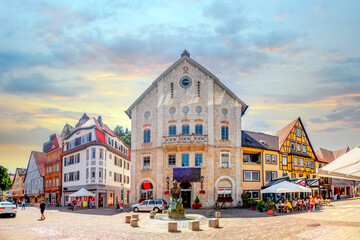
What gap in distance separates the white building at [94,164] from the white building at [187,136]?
8.89m

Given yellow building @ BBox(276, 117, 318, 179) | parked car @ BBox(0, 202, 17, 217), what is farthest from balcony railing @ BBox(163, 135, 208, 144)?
Result: parked car @ BBox(0, 202, 17, 217)

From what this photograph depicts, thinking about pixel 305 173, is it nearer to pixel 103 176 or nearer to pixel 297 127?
pixel 297 127

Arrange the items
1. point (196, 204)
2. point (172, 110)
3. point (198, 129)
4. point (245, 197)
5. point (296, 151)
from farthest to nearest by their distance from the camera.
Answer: point (296, 151), point (172, 110), point (198, 129), point (245, 197), point (196, 204)

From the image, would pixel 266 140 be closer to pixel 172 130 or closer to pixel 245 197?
pixel 245 197

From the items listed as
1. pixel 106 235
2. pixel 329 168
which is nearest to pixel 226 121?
pixel 106 235

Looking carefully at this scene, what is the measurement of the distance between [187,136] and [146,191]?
9.18 meters

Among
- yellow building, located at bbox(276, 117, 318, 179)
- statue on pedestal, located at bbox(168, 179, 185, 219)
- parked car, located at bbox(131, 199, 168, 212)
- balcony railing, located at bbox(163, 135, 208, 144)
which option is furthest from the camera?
yellow building, located at bbox(276, 117, 318, 179)

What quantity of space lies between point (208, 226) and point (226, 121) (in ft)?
79.1

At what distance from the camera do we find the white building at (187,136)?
44438mm

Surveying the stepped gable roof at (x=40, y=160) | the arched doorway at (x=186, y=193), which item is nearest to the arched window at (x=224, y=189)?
the arched doorway at (x=186, y=193)

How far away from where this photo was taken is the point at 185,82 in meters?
48.0

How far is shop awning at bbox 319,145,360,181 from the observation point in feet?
39.6

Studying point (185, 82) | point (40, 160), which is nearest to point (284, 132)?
point (185, 82)

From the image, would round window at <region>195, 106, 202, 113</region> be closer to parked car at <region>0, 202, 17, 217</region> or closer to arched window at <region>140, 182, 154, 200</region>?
arched window at <region>140, 182, 154, 200</region>
